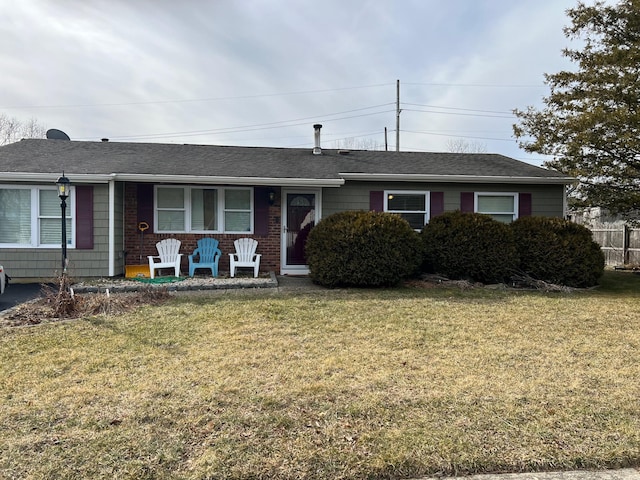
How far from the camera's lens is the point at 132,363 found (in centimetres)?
371

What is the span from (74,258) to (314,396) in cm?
787

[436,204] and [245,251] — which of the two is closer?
[245,251]

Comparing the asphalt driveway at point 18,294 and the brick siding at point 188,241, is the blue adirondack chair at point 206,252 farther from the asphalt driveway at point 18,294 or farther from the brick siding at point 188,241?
the asphalt driveway at point 18,294

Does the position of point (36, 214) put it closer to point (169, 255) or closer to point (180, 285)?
point (169, 255)

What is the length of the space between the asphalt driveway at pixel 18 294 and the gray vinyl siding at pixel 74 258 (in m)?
0.38

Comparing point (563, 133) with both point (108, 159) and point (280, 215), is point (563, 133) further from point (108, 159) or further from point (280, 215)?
point (108, 159)

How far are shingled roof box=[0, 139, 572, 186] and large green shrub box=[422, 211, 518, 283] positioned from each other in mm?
1919

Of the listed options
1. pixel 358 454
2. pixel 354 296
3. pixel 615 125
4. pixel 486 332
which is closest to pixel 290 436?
pixel 358 454

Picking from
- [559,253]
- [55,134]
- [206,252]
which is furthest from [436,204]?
[55,134]

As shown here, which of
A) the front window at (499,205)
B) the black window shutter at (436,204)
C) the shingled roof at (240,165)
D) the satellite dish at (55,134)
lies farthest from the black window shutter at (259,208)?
the satellite dish at (55,134)

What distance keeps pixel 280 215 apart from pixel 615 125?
809 cm

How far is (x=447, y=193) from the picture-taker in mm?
10234

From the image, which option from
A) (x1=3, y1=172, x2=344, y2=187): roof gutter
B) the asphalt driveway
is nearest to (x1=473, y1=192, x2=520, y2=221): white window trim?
(x1=3, y1=172, x2=344, y2=187): roof gutter

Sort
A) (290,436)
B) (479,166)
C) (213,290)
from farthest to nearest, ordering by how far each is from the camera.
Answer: (479,166) < (213,290) < (290,436)
